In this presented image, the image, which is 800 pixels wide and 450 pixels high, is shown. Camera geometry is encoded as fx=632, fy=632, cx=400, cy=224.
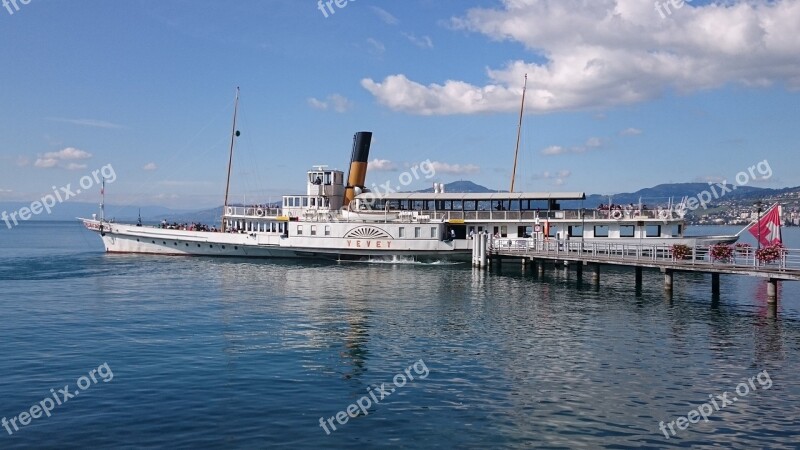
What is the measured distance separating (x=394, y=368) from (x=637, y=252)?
25.3 meters

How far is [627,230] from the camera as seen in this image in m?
60.5

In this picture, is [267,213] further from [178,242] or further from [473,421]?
[473,421]

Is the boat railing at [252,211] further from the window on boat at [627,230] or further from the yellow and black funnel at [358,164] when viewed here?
the window on boat at [627,230]

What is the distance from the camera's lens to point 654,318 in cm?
3152

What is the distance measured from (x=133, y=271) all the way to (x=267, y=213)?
17.0 metres

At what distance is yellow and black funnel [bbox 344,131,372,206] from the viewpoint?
2680 inches

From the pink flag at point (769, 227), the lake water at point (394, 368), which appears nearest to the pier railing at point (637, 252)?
the pink flag at point (769, 227)

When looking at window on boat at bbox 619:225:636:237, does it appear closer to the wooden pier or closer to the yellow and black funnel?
the wooden pier

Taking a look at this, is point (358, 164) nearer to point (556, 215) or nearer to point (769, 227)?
point (556, 215)

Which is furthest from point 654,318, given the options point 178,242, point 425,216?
point 178,242

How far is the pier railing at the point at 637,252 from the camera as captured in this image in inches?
1332

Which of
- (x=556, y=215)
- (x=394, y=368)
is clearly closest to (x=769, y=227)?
(x=394, y=368)

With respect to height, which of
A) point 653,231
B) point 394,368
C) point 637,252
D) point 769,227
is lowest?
point 394,368

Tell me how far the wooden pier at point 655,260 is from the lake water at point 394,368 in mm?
2012
